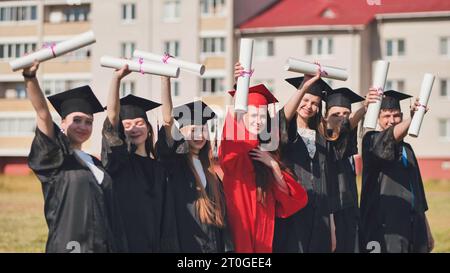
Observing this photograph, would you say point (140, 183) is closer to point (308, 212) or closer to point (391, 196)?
point (308, 212)

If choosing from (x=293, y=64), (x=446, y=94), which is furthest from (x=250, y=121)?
(x=446, y=94)

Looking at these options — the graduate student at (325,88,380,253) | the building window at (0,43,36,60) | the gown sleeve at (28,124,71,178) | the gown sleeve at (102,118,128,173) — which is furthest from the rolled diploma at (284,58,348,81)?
the building window at (0,43,36,60)

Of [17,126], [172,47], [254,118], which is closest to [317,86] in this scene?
[254,118]

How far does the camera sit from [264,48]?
21.4 feet

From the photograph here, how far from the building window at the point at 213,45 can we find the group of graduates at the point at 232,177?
0.40 meters

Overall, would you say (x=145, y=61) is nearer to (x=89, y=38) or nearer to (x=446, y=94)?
(x=89, y=38)

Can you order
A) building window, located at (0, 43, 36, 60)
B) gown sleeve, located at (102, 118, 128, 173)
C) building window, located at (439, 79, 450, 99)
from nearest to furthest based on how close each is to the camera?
gown sleeve, located at (102, 118, 128, 173), building window, located at (0, 43, 36, 60), building window, located at (439, 79, 450, 99)

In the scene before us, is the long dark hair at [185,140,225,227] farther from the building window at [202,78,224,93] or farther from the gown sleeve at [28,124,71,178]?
the gown sleeve at [28,124,71,178]

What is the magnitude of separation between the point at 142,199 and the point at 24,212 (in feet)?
2.85

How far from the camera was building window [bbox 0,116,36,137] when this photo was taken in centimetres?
618

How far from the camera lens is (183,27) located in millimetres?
6484

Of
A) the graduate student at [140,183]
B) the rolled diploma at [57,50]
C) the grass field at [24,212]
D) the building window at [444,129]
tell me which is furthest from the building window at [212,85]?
the building window at [444,129]

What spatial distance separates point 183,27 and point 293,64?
81 centimetres
